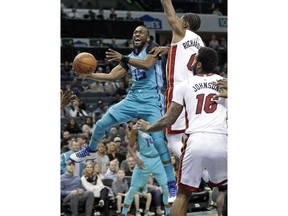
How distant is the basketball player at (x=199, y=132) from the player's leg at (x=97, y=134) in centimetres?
214

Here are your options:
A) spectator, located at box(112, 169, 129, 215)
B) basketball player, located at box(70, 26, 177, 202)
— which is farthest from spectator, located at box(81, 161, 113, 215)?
basketball player, located at box(70, 26, 177, 202)

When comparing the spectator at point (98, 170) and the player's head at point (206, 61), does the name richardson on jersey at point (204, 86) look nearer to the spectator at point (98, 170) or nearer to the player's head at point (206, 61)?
the player's head at point (206, 61)

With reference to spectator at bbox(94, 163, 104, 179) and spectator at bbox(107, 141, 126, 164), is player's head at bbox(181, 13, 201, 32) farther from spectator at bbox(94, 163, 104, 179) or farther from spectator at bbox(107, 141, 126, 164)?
spectator at bbox(107, 141, 126, 164)

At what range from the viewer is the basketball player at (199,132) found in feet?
21.2

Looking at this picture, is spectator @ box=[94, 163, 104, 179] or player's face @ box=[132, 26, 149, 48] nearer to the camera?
player's face @ box=[132, 26, 149, 48]

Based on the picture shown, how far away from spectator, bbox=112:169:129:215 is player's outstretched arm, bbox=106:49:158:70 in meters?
4.24

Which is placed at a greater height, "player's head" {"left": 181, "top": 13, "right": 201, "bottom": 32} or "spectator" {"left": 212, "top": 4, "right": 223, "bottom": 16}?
"spectator" {"left": 212, "top": 4, "right": 223, "bottom": 16}

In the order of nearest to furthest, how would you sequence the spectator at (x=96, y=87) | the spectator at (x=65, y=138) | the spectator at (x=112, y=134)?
the spectator at (x=65, y=138) < the spectator at (x=112, y=134) < the spectator at (x=96, y=87)

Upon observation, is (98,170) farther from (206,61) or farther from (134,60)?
(206,61)

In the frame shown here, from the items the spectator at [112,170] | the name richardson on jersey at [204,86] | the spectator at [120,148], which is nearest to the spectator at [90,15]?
the spectator at [120,148]

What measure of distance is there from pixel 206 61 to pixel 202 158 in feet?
3.29

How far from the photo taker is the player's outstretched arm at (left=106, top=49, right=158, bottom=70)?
27.2ft

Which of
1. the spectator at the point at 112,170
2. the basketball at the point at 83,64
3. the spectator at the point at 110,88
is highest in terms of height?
the basketball at the point at 83,64
